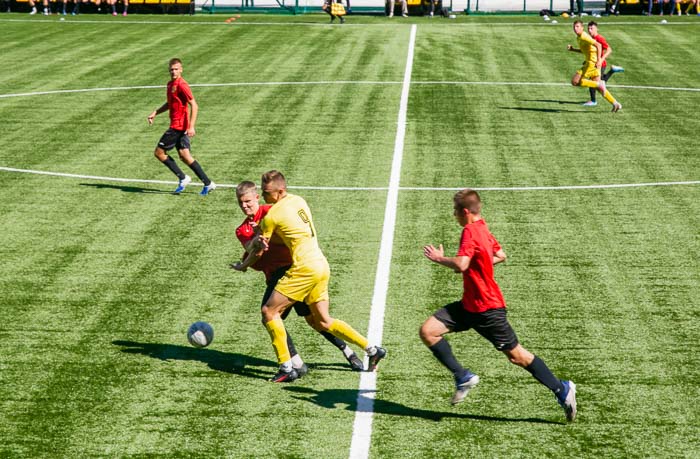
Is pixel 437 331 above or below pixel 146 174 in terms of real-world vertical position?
above

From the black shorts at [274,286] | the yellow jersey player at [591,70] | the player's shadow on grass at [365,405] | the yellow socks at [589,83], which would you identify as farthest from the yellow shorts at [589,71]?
the player's shadow on grass at [365,405]

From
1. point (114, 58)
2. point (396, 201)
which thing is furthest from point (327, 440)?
point (114, 58)

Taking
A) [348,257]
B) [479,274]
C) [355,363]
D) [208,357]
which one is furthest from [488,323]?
[348,257]

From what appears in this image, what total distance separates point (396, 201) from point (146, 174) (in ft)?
16.9

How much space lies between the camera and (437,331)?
33.1ft

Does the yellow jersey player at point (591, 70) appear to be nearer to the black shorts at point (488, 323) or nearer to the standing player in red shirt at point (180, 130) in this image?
the standing player in red shirt at point (180, 130)

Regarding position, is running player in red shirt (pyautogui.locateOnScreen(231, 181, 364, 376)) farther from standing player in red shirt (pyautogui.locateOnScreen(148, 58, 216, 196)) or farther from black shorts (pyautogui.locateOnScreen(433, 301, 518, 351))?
standing player in red shirt (pyautogui.locateOnScreen(148, 58, 216, 196))

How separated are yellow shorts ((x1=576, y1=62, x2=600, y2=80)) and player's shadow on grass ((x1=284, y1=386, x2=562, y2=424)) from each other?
58.3 feet

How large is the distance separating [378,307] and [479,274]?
378 cm

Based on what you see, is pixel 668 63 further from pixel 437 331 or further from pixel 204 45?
pixel 437 331

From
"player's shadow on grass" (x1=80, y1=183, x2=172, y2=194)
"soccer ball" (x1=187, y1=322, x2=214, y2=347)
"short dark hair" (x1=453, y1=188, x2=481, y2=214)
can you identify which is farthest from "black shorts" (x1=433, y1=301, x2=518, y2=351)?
"player's shadow on grass" (x1=80, y1=183, x2=172, y2=194)

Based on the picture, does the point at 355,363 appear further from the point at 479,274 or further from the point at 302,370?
the point at 479,274

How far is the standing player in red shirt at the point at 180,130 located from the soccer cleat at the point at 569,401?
34.6 feet

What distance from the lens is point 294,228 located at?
1076 cm
